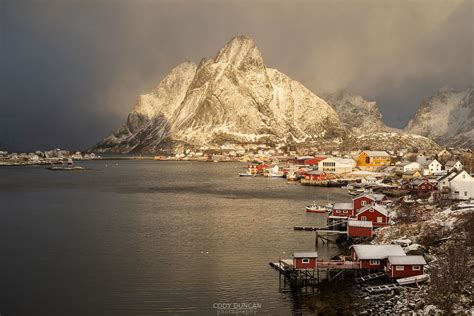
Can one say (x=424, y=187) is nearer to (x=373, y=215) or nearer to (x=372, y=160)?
(x=373, y=215)

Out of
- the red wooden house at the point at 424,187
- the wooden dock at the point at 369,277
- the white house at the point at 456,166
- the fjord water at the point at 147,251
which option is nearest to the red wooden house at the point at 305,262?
the fjord water at the point at 147,251

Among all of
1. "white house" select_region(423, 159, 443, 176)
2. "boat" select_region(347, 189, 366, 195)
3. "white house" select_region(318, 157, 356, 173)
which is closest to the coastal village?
"boat" select_region(347, 189, 366, 195)

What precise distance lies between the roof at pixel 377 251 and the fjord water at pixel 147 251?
4127 mm

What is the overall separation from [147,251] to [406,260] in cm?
1484

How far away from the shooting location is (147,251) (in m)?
31.0

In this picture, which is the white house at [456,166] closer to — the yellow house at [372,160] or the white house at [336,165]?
the yellow house at [372,160]

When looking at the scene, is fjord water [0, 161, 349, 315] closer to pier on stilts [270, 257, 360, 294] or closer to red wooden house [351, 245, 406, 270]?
pier on stilts [270, 257, 360, 294]

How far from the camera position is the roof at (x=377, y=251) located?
80.6 ft

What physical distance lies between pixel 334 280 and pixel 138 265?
10233 mm

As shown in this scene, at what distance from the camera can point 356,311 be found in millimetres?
20281

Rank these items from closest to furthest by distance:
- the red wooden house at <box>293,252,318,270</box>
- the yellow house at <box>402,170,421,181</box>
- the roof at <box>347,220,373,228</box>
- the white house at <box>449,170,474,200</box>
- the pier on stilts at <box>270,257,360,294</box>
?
1. the pier on stilts at <box>270,257,360,294</box>
2. the red wooden house at <box>293,252,318,270</box>
3. the roof at <box>347,220,373,228</box>
4. the white house at <box>449,170,474,200</box>
5. the yellow house at <box>402,170,421,181</box>

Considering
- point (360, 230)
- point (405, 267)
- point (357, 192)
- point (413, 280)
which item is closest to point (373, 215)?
point (360, 230)

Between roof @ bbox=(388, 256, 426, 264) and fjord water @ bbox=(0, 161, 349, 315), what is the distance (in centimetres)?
478

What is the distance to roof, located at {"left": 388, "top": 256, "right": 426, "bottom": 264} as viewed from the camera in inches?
910
